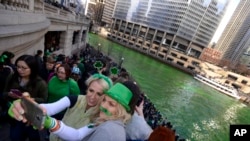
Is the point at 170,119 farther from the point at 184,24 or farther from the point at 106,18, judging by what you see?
the point at 106,18

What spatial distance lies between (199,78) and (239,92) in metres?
10.1

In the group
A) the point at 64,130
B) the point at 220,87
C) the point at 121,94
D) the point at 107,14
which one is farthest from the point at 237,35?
the point at 64,130

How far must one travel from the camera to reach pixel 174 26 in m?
85.1

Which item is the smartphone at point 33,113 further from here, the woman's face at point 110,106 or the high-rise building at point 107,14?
the high-rise building at point 107,14

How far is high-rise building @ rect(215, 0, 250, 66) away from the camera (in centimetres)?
18950

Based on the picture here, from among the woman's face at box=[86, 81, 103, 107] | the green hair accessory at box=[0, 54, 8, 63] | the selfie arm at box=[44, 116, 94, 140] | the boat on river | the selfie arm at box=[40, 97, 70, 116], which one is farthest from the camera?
the boat on river

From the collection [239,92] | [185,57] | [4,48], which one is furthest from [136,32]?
[4,48]

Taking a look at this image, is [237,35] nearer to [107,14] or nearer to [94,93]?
[107,14]

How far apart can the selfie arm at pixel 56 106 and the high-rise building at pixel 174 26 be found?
72.9 meters

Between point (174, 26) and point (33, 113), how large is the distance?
290ft

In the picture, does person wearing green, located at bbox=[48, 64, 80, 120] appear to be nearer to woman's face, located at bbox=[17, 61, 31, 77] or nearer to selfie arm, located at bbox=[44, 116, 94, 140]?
woman's face, located at bbox=[17, 61, 31, 77]

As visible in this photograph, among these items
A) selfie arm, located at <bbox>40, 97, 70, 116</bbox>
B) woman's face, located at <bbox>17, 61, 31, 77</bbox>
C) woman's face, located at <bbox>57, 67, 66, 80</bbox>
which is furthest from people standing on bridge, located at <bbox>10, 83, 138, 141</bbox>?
woman's face, located at <bbox>57, 67, 66, 80</bbox>

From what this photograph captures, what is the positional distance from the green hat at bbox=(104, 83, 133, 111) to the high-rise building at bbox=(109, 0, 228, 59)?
73.2 meters

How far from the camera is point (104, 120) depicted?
5.87ft
